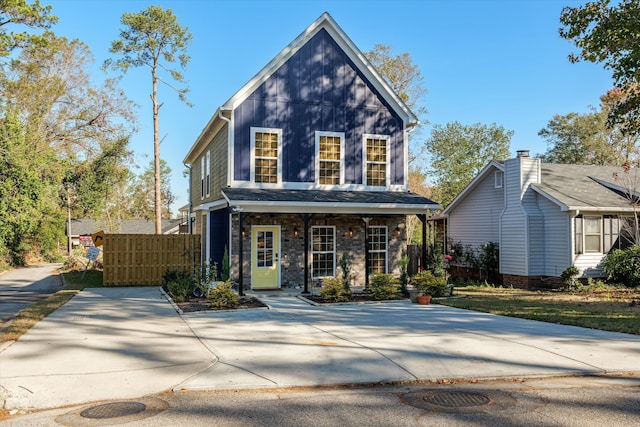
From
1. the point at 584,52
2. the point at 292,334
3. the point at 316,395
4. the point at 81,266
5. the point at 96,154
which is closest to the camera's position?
the point at 316,395

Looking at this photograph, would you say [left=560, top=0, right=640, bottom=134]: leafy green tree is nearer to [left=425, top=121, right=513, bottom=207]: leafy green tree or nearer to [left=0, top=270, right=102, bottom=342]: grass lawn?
[left=0, top=270, right=102, bottom=342]: grass lawn

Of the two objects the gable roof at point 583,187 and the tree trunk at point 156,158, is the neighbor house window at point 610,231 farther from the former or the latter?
the tree trunk at point 156,158

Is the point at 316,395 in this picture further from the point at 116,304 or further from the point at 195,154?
the point at 195,154

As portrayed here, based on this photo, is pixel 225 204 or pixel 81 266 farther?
pixel 81 266

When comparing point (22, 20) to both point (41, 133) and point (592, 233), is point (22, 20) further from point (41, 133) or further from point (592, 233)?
point (592, 233)

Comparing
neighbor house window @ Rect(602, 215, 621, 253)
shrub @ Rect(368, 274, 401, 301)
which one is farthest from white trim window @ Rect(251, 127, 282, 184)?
neighbor house window @ Rect(602, 215, 621, 253)

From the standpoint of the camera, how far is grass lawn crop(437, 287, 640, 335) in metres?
11.6

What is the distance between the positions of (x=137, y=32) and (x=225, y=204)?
21.8 m

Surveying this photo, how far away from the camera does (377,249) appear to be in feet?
63.5

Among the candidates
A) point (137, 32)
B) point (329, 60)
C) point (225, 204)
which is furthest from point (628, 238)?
point (137, 32)

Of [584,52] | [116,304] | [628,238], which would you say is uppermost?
[584,52]

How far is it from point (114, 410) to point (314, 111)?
Answer: 46.6 ft

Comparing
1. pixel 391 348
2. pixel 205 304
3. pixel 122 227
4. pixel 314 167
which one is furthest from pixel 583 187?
pixel 122 227

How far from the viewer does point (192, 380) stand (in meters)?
6.94
